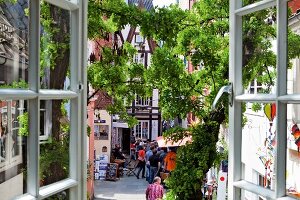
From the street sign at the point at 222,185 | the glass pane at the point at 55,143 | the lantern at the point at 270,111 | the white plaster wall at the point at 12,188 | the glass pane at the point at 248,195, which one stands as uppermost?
the lantern at the point at 270,111

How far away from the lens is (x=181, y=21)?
16.1ft

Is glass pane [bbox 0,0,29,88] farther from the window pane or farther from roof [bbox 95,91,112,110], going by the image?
roof [bbox 95,91,112,110]

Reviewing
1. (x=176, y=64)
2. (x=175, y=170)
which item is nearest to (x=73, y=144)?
(x=175, y=170)

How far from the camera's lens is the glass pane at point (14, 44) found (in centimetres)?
117

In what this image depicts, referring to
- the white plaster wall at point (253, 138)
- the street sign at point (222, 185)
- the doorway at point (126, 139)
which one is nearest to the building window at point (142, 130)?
the doorway at point (126, 139)

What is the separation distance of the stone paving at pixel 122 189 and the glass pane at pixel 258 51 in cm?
899

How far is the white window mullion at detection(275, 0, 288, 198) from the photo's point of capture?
1285 millimetres

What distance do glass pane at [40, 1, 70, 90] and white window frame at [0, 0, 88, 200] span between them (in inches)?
0.7

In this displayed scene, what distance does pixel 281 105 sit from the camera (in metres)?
1.29

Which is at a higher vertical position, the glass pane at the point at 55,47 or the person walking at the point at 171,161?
the glass pane at the point at 55,47

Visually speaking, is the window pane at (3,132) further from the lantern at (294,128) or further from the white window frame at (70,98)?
the lantern at (294,128)

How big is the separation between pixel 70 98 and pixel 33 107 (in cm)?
22

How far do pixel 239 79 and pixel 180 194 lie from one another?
3033mm

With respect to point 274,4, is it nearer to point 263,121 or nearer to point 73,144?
point 263,121
